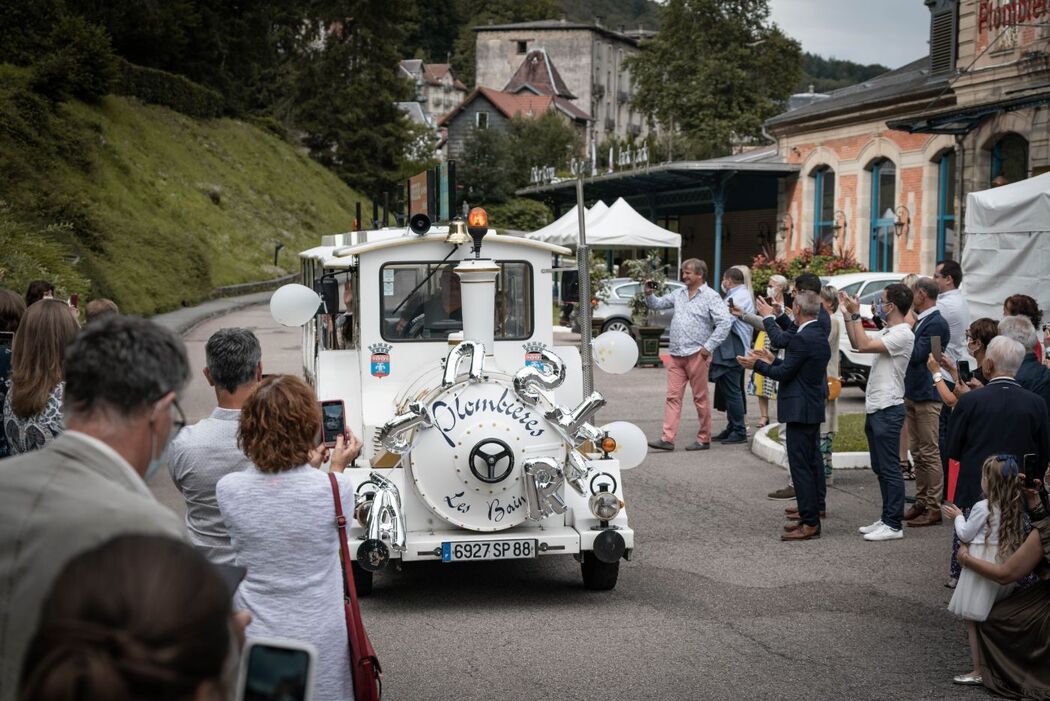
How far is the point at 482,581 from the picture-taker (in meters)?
8.02

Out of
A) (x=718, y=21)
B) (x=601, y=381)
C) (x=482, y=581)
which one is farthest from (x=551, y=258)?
(x=718, y=21)

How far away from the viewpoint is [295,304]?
7691 millimetres

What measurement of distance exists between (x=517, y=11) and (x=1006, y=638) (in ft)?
430

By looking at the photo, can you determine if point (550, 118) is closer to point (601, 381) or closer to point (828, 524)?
point (601, 381)

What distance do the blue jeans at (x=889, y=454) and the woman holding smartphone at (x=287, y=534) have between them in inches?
228

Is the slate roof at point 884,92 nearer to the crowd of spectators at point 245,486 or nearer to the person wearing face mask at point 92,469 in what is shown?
the crowd of spectators at point 245,486

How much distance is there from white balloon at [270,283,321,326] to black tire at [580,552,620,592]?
237cm

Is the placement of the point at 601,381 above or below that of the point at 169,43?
below

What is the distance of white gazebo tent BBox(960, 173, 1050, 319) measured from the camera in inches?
462

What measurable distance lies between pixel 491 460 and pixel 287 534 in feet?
10.1

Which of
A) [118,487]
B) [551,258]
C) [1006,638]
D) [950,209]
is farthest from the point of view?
[950,209]

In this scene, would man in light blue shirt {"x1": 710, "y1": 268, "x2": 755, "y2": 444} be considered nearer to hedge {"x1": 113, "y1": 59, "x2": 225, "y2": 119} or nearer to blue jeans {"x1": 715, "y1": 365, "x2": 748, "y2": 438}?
blue jeans {"x1": 715, "y1": 365, "x2": 748, "y2": 438}

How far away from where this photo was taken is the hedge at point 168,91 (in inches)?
1794

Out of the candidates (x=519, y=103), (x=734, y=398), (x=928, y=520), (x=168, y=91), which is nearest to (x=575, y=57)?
(x=519, y=103)
